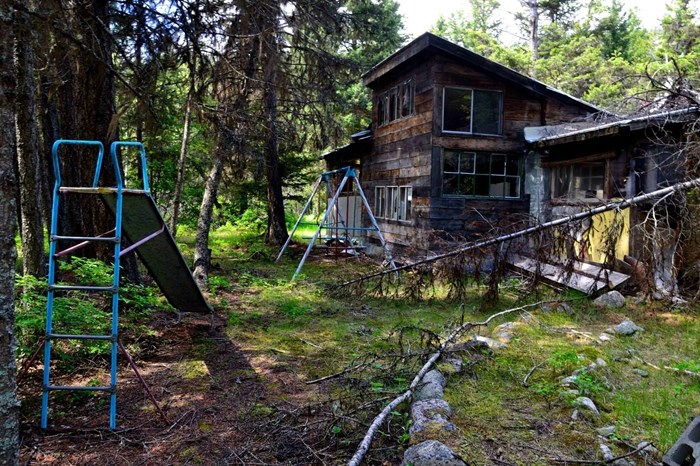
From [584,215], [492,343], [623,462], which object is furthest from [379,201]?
[623,462]

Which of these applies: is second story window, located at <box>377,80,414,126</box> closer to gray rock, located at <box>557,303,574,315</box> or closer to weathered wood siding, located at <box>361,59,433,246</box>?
weathered wood siding, located at <box>361,59,433,246</box>

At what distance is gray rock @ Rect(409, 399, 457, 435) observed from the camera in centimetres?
374

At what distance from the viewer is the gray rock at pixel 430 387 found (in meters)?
4.46

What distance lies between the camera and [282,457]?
3.69 meters

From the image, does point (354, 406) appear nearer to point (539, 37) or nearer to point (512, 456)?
point (512, 456)

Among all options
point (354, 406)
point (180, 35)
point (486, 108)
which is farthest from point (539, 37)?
point (354, 406)

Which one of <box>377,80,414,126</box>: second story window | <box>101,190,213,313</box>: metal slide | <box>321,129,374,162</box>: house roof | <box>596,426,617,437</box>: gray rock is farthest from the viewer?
<box>321,129,374,162</box>: house roof

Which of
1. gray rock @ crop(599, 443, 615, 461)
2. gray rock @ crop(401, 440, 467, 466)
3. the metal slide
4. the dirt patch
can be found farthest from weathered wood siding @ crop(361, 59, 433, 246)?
gray rock @ crop(401, 440, 467, 466)

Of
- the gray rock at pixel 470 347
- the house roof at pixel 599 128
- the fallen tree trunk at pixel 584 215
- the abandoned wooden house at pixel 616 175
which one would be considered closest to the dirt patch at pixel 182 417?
the gray rock at pixel 470 347

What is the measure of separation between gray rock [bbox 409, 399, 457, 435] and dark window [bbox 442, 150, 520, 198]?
9895 mm

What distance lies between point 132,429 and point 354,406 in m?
1.89

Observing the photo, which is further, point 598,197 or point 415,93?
point 415,93

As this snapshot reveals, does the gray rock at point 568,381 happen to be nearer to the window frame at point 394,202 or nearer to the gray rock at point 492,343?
the gray rock at point 492,343

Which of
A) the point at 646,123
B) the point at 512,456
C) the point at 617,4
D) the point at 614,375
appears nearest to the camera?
the point at 512,456
